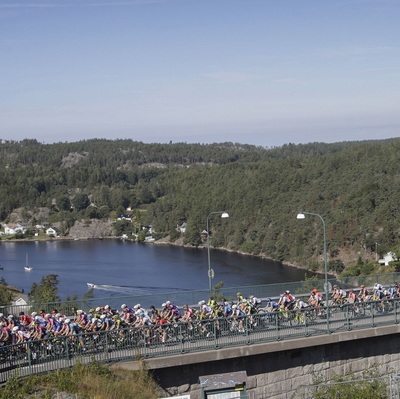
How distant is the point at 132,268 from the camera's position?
10106 cm

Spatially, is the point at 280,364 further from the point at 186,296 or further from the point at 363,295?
A: the point at 363,295

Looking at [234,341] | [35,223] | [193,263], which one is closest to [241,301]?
[234,341]

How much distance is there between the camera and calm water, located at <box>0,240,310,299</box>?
273ft

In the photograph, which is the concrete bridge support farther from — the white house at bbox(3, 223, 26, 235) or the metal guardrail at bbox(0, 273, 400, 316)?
the white house at bbox(3, 223, 26, 235)

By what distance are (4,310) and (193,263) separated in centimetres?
8471

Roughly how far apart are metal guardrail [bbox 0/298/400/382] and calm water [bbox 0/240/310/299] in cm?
5653

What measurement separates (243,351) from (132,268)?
83980mm

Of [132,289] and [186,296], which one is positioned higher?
[186,296]

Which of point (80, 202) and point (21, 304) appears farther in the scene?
point (80, 202)

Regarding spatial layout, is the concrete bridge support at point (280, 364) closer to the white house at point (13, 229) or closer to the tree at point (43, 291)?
the tree at point (43, 291)

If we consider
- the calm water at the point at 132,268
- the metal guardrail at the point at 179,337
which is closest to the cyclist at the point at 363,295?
the metal guardrail at the point at 179,337

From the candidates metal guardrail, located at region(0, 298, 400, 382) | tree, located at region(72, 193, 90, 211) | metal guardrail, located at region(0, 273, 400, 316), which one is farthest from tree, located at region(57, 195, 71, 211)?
metal guardrail, located at region(0, 298, 400, 382)

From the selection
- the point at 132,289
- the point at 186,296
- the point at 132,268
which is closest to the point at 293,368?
the point at 186,296

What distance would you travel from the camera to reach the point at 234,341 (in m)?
18.4
